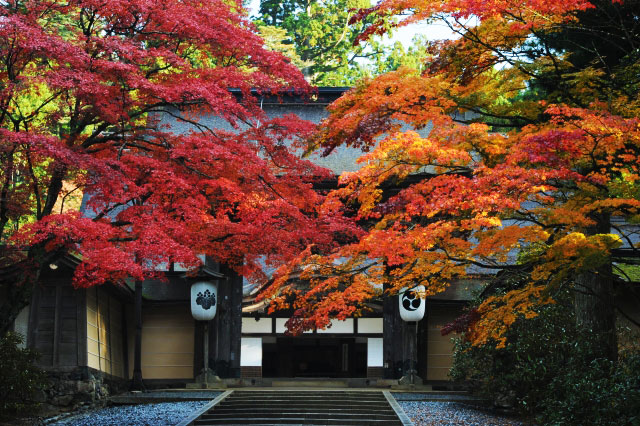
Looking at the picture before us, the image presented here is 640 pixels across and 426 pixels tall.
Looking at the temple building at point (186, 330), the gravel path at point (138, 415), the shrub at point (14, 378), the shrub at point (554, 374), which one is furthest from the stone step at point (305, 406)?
the shrub at point (14, 378)

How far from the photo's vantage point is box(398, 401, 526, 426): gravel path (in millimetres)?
14352

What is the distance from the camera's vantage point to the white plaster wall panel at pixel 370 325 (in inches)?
892

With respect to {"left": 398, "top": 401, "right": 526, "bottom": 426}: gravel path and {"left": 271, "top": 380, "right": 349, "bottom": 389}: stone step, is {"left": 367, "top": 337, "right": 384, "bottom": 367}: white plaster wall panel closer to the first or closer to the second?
{"left": 271, "top": 380, "right": 349, "bottom": 389}: stone step

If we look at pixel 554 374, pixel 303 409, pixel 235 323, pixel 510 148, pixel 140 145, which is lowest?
pixel 303 409

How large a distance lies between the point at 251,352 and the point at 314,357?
13.0 feet

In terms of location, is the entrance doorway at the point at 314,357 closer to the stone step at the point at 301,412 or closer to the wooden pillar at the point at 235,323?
the wooden pillar at the point at 235,323

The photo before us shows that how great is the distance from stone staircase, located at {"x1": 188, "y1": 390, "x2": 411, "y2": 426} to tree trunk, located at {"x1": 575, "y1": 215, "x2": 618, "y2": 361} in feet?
12.6

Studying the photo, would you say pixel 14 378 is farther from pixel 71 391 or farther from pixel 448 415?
pixel 448 415

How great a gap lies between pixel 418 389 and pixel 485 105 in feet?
30.7

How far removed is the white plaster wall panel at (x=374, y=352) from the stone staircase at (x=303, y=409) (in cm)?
397

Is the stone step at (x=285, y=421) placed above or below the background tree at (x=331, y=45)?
below

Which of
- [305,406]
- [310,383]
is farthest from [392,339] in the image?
[305,406]

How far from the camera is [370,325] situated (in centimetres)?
2277

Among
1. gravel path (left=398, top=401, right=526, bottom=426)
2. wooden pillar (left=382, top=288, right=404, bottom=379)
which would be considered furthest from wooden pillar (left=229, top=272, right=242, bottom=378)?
gravel path (left=398, top=401, right=526, bottom=426)
